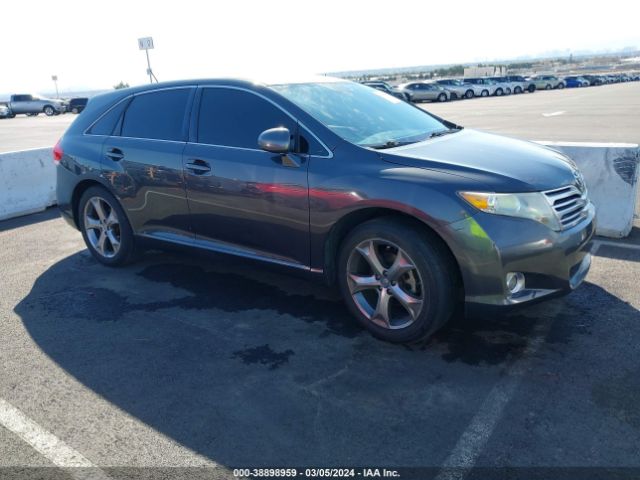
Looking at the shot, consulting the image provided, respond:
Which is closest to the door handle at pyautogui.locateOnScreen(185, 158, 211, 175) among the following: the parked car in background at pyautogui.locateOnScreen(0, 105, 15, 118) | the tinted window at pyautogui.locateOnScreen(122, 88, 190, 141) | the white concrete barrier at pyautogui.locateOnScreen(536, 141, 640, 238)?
the tinted window at pyautogui.locateOnScreen(122, 88, 190, 141)

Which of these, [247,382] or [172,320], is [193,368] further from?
[172,320]

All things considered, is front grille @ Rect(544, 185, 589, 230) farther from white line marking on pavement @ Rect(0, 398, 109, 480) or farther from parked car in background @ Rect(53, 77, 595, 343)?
white line marking on pavement @ Rect(0, 398, 109, 480)

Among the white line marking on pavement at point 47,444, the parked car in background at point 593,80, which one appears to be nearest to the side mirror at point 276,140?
the white line marking on pavement at point 47,444

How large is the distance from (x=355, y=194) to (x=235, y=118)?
132 centimetres

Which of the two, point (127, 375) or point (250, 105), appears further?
point (250, 105)

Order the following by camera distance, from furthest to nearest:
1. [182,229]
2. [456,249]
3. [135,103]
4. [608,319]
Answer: [135,103], [182,229], [608,319], [456,249]

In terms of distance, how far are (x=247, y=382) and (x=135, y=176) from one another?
245cm

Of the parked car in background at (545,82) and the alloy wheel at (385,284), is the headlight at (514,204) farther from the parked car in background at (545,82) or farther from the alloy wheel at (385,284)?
the parked car in background at (545,82)

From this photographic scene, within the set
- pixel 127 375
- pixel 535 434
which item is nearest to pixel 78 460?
pixel 127 375

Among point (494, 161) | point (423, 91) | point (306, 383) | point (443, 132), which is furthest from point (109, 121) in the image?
point (423, 91)

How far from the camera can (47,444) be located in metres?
2.86

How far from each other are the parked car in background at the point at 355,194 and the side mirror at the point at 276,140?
0.04ft

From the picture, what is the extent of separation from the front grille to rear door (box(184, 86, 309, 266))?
5.19 ft

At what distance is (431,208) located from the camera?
335 cm
